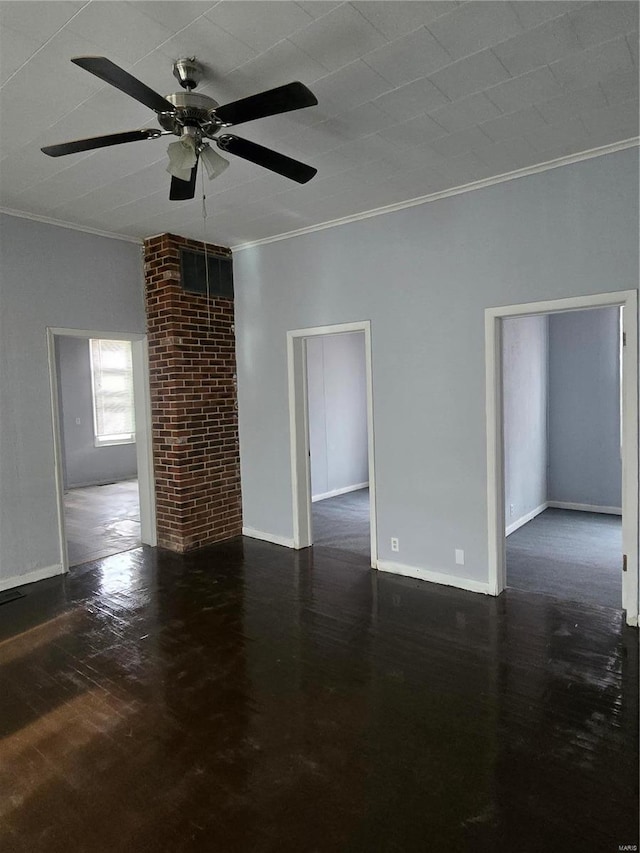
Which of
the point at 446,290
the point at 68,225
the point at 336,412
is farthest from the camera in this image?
the point at 336,412

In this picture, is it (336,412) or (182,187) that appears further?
(336,412)

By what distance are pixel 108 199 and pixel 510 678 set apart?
13.3 feet

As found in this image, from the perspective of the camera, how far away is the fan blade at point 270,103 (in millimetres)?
1906

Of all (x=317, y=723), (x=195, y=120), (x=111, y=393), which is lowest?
(x=317, y=723)

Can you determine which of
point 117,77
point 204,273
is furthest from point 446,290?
point 117,77

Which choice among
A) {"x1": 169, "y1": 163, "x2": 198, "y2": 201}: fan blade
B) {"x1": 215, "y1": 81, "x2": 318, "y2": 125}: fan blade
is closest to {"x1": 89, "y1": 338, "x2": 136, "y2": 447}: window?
{"x1": 169, "y1": 163, "x2": 198, "y2": 201}: fan blade

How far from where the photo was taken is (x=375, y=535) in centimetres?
443

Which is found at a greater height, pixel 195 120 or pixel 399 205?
pixel 399 205

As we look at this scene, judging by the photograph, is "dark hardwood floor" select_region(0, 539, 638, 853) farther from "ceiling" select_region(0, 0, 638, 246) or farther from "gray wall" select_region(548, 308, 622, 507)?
"gray wall" select_region(548, 308, 622, 507)

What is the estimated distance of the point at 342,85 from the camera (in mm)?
2461

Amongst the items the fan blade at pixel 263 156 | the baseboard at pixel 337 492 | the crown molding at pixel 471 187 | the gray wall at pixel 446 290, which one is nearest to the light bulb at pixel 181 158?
the fan blade at pixel 263 156

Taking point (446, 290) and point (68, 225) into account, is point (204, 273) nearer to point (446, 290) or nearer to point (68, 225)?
point (68, 225)

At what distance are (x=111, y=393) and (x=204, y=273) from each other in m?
5.23

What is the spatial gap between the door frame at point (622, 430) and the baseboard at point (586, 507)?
2.99 metres
